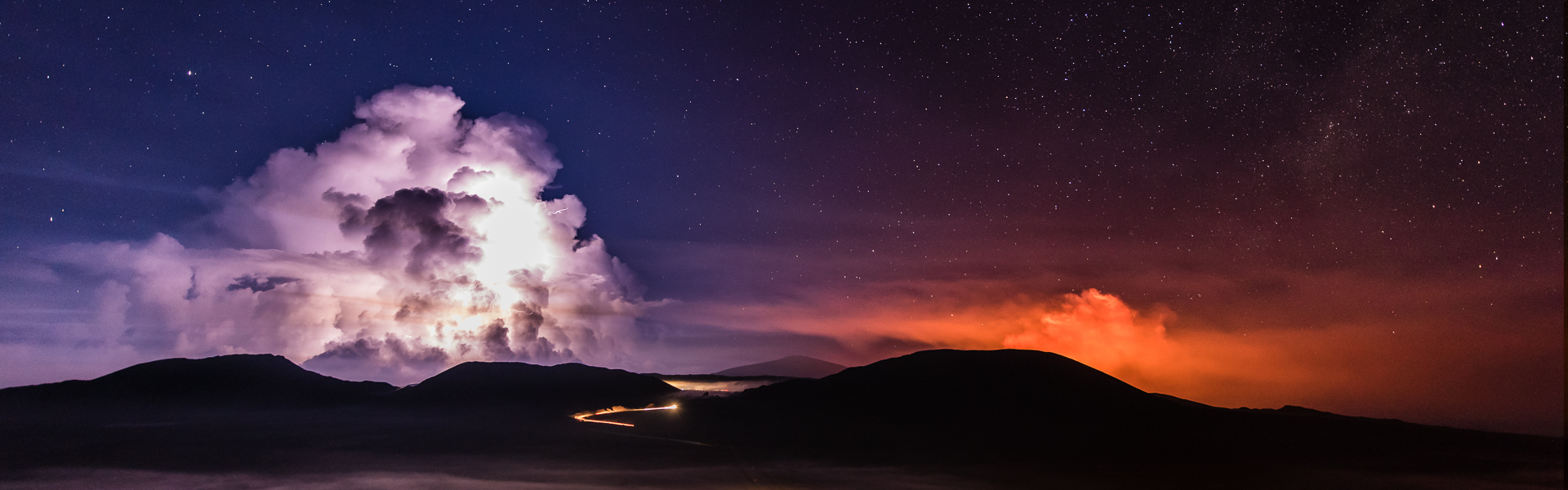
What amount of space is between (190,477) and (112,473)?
7012 millimetres

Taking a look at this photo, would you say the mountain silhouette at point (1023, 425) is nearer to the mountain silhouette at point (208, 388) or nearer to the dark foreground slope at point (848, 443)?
the dark foreground slope at point (848, 443)

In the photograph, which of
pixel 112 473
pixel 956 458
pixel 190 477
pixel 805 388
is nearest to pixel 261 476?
pixel 190 477

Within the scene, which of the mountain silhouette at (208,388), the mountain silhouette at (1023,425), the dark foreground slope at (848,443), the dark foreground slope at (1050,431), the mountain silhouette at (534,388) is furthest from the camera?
the mountain silhouette at (208,388)

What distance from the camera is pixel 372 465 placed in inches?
1975

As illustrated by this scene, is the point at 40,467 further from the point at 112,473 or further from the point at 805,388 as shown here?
the point at 805,388

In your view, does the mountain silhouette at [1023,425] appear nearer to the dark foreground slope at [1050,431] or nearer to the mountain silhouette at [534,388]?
the dark foreground slope at [1050,431]

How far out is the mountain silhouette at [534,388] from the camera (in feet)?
461

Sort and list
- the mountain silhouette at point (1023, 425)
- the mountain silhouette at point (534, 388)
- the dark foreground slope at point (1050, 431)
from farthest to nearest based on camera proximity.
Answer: the mountain silhouette at point (534, 388) → the mountain silhouette at point (1023, 425) → the dark foreground slope at point (1050, 431)

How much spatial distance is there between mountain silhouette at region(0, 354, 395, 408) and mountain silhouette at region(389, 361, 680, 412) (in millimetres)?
12025

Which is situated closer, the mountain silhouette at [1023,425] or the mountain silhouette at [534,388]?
the mountain silhouette at [1023,425]

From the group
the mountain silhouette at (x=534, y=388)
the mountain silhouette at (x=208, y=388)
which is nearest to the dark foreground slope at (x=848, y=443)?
the mountain silhouette at (x=534, y=388)

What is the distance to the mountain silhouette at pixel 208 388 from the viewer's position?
155375 mm

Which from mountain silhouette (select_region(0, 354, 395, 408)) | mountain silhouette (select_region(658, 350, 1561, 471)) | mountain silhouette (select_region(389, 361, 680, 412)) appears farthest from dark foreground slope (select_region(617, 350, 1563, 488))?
mountain silhouette (select_region(0, 354, 395, 408))

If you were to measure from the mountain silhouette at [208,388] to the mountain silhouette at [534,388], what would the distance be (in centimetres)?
1203
